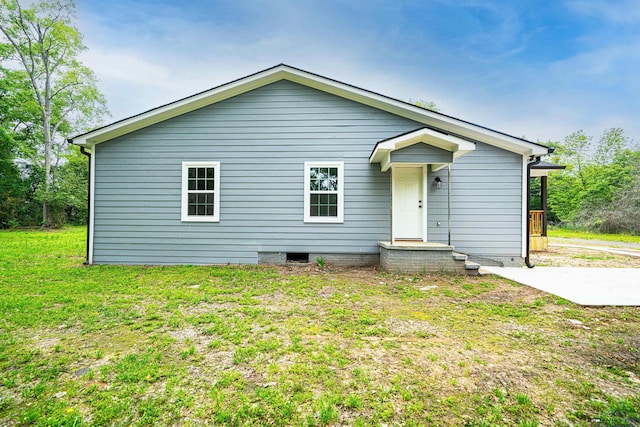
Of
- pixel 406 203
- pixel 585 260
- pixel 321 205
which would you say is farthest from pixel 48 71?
pixel 585 260

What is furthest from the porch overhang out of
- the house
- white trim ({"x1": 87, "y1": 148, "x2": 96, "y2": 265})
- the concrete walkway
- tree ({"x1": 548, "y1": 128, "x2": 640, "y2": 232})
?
tree ({"x1": 548, "y1": 128, "x2": 640, "y2": 232})

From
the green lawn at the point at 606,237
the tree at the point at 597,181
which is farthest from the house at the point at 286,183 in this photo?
the tree at the point at 597,181

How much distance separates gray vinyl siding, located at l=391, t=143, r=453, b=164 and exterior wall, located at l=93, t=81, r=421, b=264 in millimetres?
991

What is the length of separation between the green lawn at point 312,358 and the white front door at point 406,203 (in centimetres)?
243

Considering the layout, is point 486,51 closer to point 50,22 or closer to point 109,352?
point 109,352

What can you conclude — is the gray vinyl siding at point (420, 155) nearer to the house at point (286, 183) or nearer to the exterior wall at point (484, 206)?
the house at point (286, 183)

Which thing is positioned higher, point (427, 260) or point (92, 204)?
point (92, 204)

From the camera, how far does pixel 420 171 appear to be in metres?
6.98

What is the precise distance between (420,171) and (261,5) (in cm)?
998

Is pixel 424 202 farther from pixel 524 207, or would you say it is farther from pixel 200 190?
pixel 200 190

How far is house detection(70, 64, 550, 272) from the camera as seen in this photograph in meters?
6.82

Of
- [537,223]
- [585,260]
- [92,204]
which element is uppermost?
[92,204]

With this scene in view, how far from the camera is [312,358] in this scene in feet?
8.02

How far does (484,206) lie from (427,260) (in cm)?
230
